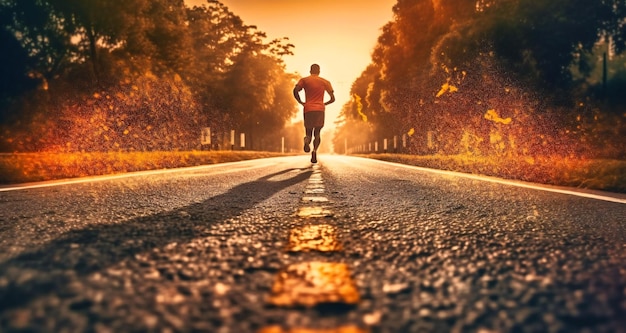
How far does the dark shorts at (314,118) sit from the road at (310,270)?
27.6ft

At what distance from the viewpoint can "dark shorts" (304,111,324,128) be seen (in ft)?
40.6

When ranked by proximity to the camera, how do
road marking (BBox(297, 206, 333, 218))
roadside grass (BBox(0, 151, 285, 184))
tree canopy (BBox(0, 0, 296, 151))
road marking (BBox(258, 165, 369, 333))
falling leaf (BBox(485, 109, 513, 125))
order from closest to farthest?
road marking (BBox(258, 165, 369, 333)) → road marking (BBox(297, 206, 333, 218)) → roadside grass (BBox(0, 151, 285, 184)) → falling leaf (BBox(485, 109, 513, 125)) → tree canopy (BBox(0, 0, 296, 151))

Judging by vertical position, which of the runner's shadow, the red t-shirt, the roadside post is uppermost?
the red t-shirt

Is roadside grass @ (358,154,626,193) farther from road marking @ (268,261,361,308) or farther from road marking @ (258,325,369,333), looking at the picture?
road marking @ (258,325,369,333)

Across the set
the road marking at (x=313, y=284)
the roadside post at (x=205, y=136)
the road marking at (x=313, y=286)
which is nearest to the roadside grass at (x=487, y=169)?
the road marking at (x=313, y=284)

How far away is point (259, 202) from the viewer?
4.70 m

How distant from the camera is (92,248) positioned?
2.42 meters

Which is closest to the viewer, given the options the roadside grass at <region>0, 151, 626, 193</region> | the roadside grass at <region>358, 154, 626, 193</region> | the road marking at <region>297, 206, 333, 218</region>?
the road marking at <region>297, 206, 333, 218</region>

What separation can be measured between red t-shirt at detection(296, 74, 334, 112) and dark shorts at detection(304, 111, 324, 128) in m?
0.11

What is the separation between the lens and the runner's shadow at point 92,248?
174 centimetres

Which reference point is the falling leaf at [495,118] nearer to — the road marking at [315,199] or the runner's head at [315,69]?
the runner's head at [315,69]

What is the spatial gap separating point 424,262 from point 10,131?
2309cm

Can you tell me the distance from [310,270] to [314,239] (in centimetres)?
74

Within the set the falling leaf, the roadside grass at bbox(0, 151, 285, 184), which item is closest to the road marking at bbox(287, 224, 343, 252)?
the roadside grass at bbox(0, 151, 285, 184)
